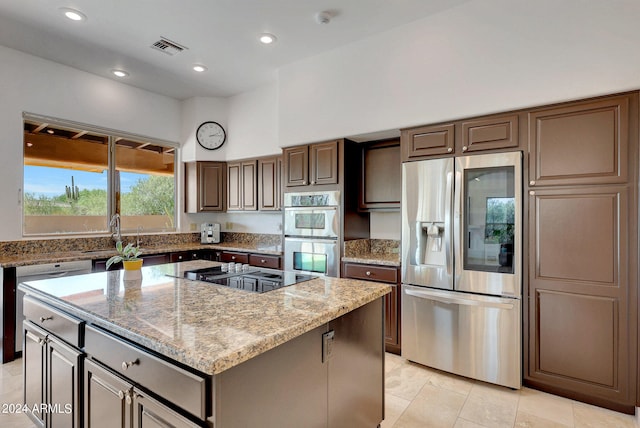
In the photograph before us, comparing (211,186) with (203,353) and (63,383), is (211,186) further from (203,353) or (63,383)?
(203,353)

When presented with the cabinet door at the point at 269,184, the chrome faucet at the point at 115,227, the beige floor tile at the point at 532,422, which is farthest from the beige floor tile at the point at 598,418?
the chrome faucet at the point at 115,227

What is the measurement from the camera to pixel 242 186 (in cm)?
486

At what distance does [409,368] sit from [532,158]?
2.04 metres

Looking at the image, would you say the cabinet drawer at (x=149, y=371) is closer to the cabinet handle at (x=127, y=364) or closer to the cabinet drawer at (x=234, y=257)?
the cabinet handle at (x=127, y=364)

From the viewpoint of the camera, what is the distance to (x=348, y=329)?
1.68 meters

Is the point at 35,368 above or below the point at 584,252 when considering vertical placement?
below

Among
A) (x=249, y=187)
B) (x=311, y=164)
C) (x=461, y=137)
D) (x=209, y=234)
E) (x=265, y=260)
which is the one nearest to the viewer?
(x=461, y=137)

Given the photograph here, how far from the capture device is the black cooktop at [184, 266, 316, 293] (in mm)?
1911

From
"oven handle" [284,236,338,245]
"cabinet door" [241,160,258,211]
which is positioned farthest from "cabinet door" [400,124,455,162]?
"cabinet door" [241,160,258,211]

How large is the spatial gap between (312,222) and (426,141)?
1.53 metres

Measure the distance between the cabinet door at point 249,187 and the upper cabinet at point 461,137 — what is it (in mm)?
2397

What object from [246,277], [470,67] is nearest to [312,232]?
[246,277]

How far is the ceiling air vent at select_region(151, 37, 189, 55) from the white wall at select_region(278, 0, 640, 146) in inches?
51.0

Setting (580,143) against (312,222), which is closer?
(580,143)
